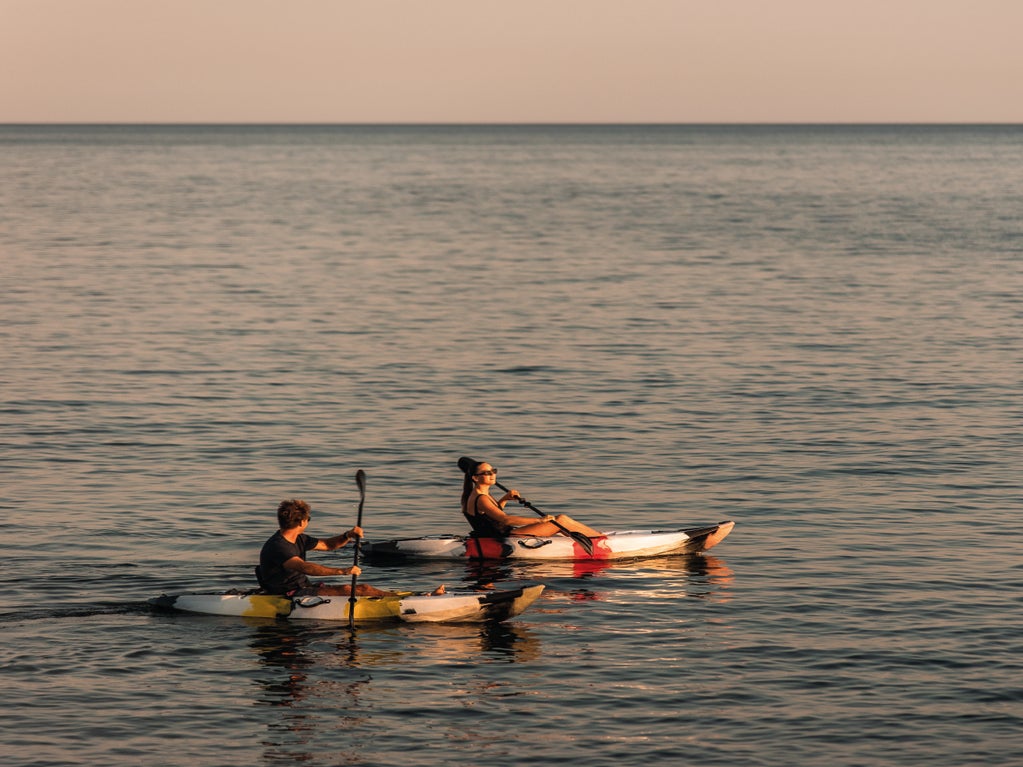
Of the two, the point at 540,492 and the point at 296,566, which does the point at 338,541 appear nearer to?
the point at 296,566

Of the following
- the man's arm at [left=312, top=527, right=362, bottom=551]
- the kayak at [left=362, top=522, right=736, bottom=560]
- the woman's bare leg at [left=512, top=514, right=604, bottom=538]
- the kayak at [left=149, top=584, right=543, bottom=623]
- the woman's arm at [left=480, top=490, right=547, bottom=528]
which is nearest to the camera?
the man's arm at [left=312, top=527, right=362, bottom=551]

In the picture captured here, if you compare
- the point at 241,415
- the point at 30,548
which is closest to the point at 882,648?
the point at 30,548

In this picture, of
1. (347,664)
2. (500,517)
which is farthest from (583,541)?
(347,664)

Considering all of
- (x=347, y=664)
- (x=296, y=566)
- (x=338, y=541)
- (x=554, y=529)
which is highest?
(x=338, y=541)

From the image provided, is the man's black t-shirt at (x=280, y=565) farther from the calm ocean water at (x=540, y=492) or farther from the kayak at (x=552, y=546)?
the kayak at (x=552, y=546)

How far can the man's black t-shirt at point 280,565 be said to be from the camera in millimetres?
17062

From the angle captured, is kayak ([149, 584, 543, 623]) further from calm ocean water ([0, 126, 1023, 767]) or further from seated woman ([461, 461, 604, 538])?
seated woman ([461, 461, 604, 538])

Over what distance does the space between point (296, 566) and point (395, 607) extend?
1.23 metres

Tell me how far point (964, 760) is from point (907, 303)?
35604 millimetres

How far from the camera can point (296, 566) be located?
17047 mm

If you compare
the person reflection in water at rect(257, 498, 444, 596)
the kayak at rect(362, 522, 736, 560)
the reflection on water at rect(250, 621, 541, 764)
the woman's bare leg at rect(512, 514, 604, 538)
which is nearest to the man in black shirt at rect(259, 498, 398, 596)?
the person reflection in water at rect(257, 498, 444, 596)

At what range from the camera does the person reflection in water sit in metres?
16.9

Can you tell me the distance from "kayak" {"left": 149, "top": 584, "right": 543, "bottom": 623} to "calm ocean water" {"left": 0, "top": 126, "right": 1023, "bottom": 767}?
233 millimetres

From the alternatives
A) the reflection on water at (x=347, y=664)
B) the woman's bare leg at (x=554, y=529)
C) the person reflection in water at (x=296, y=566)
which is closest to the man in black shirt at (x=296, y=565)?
the person reflection in water at (x=296, y=566)
